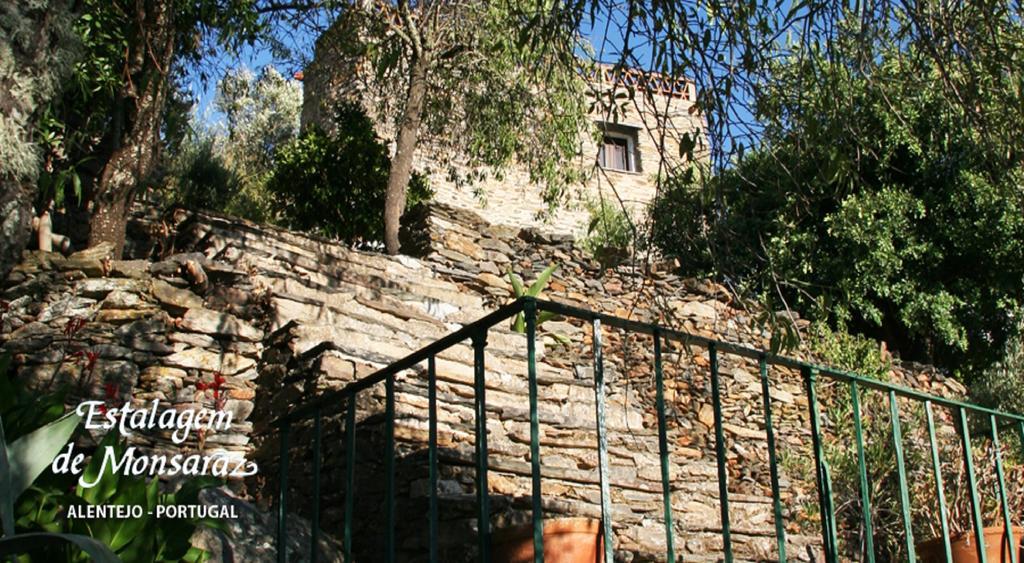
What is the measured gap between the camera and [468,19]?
11031 mm

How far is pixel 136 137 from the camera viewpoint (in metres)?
8.13

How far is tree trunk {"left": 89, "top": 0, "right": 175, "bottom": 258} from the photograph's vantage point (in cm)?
774

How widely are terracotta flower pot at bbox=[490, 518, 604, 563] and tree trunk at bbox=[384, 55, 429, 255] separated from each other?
291 inches

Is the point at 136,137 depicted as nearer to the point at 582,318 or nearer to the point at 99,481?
the point at 99,481

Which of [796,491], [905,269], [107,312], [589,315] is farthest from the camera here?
[905,269]

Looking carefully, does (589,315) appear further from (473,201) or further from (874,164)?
(473,201)

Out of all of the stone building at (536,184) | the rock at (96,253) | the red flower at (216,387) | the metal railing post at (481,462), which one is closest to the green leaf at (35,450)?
the metal railing post at (481,462)

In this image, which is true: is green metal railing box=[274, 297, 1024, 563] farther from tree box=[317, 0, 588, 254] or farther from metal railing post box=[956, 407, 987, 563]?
tree box=[317, 0, 588, 254]

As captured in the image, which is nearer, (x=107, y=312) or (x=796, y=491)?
(x=107, y=312)

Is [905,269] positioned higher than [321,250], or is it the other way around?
[905,269]

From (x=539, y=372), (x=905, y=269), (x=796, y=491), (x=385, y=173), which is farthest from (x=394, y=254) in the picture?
(x=905, y=269)

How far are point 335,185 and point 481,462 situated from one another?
9.85m

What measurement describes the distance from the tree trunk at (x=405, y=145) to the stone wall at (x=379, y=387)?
51.1 inches

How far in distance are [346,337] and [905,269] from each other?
802cm
